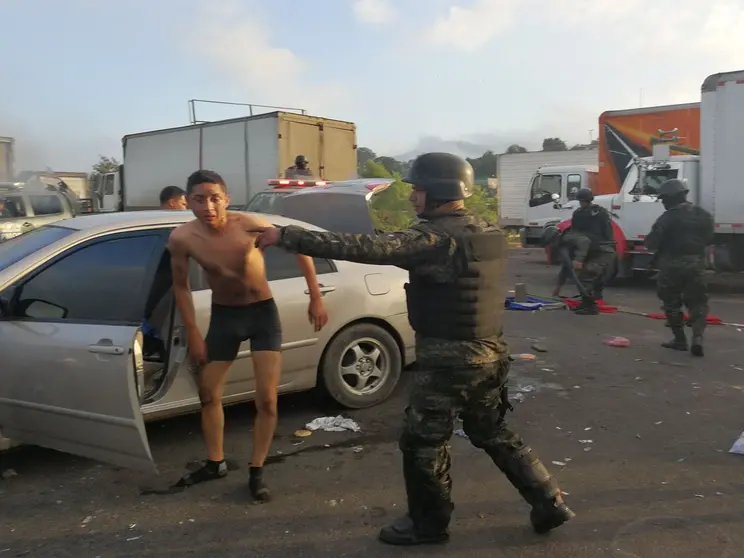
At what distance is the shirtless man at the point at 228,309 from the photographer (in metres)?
3.65

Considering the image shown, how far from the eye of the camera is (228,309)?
3.74m

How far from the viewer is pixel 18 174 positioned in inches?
774

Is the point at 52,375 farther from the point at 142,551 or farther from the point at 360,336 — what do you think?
the point at 360,336

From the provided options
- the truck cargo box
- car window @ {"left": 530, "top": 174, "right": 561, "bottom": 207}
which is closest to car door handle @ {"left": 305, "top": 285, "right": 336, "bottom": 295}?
the truck cargo box

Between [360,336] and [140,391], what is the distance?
5.84 feet

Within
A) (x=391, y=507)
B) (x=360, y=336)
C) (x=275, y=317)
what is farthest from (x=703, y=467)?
(x=275, y=317)

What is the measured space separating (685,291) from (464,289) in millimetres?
5022

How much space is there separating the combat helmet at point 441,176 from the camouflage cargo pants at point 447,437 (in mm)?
771

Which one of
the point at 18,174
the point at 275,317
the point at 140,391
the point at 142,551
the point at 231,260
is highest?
the point at 18,174

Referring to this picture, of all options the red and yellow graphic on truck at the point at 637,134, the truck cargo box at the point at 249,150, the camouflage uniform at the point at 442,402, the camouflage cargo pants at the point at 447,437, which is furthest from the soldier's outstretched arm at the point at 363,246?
the red and yellow graphic on truck at the point at 637,134

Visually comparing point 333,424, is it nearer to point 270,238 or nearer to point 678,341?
point 270,238

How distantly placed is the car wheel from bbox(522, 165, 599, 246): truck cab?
40.8ft

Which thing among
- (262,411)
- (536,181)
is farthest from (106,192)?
(262,411)

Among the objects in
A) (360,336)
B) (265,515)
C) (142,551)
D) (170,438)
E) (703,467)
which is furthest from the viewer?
(360,336)
